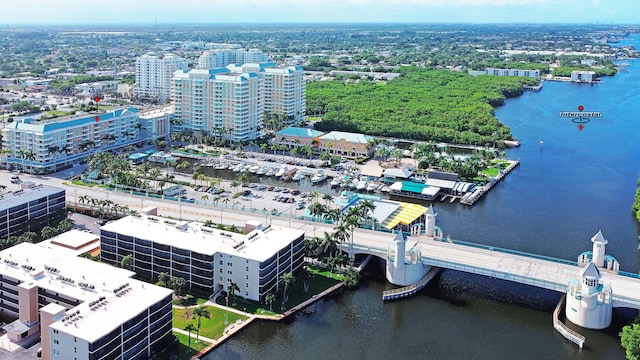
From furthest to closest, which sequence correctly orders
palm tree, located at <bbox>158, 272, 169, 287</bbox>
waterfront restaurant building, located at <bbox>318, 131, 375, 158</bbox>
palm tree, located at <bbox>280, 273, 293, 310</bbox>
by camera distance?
waterfront restaurant building, located at <bbox>318, 131, 375, 158</bbox>, palm tree, located at <bbox>158, 272, 169, 287</bbox>, palm tree, located at <bbox>280, 273, 293, 310</bbox>

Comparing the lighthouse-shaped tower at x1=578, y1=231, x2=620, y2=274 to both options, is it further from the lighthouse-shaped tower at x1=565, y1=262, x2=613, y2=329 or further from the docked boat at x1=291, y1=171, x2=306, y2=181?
the docked boat at x1=291, y1=171, x2=306, y2=181

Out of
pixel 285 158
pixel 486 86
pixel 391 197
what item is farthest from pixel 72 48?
pixel 391 197

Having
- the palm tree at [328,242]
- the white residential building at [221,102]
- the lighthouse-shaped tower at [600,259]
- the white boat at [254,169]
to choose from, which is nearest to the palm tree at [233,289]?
the palm tree at [328,242]

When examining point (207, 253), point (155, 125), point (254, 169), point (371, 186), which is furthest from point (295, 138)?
point (207, 253)

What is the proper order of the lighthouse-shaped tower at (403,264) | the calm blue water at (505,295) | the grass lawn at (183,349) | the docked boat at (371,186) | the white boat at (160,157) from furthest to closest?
1. the white boat at (160,157)
2. the docked boat at (371,186)
3. the lighthouse-shaped tower at (403,264)
4. the calm blue water at (505,295)
5. the grass lawn at (183,349)

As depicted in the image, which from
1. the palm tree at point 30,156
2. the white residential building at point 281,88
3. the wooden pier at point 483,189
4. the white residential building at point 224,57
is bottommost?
the wooden pier at point 483,189

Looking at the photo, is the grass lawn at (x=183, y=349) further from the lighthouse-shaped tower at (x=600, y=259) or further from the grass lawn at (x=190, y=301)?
the lighthouse-shaped tower at (x=600, y=259)

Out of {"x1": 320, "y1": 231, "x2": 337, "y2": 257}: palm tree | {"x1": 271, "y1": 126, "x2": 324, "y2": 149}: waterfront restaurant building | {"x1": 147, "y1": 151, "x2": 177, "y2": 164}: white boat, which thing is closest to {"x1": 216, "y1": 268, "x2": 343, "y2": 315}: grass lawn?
{"x1": 320, "y1": 231, "x2": 337, "y2": 257}: palm tree
